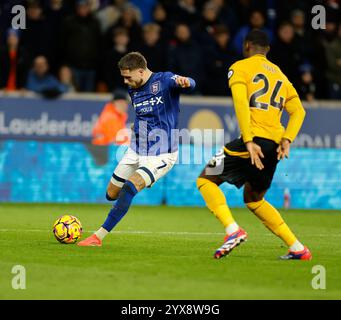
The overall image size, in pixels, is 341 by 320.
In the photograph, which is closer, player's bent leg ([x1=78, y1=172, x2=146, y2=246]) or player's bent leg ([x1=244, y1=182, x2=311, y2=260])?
player's bent leg ([x1=244, y1=182, x2=311, y2=260])

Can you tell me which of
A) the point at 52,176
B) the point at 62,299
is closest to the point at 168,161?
the point at 62,299

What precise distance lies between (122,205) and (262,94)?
1966 millimetres

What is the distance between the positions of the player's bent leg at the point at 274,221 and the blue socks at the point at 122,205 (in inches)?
51.8

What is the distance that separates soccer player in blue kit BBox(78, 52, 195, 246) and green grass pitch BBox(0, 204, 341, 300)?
2.47ft

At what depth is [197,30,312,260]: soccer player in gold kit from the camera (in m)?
9.73

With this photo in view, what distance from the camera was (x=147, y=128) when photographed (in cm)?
1109

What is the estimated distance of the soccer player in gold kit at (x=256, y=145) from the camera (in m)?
9.73

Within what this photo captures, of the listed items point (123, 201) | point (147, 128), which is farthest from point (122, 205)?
point (147, 128)

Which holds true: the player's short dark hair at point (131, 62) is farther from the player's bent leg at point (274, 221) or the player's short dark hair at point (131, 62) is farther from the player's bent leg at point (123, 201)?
the player's bent leg at point (274, 221)

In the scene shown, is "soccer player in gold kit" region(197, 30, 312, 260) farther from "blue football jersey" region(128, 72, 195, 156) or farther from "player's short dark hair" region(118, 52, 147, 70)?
"player's short dark hair" region(118, 52, 147, 70)

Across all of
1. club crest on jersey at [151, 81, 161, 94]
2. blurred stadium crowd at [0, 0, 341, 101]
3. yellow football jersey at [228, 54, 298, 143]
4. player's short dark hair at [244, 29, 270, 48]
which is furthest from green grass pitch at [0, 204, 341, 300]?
blurred stadium crowd at [0, 0, 341, 101]

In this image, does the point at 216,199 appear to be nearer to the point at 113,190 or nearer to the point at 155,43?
the point at 113,190

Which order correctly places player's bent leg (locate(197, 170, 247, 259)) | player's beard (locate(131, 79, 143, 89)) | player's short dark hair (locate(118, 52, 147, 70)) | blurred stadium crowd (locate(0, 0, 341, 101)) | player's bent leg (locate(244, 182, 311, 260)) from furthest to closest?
blurred stadium crowd (locate(0, 0, 341, 101)), player's beard (locate(131, 79, 143, 89)), player's short dark hair (locate(118, 52, 147, 70)), player's bent leg (locate(244, 182, 311, 260)), player's bent leg (locate(197, 170, 247, 259))
